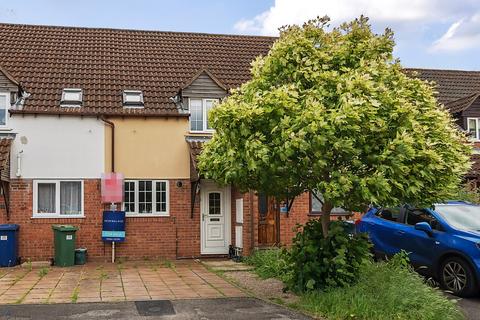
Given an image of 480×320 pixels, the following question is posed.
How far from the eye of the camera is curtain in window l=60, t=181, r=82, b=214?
1602 cm

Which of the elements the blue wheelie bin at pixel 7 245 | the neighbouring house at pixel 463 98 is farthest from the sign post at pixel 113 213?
the neighbouring house at pixel 463 98

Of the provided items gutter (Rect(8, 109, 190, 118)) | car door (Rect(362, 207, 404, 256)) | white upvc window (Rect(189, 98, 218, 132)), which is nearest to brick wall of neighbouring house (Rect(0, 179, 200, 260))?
white upvc window (Rect(189, 98, 218, 132))

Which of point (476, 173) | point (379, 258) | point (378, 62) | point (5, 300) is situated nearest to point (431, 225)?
point (379, 258)

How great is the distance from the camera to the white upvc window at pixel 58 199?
1580cm

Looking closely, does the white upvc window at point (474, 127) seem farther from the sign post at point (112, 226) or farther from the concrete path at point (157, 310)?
the concrete path at point (157, 310)

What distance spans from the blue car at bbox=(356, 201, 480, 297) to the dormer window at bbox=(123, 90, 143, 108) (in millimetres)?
7898

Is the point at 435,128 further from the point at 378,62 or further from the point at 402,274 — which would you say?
the point at 402,274

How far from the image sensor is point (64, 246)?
1489cm

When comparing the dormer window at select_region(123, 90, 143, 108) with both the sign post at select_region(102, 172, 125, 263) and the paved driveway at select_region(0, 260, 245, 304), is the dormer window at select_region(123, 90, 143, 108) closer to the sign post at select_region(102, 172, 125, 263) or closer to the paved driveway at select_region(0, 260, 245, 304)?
the sign post at select_region(102, 172, 125, 263)

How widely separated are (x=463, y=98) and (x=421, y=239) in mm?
12780

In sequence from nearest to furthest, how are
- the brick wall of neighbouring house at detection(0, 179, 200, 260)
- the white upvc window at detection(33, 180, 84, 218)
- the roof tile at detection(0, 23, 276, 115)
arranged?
the brick wall of neighbouring house at detection(0, 179, 200, 260)
the white upvc window at detection(33, 180, 84, 218)
the roof tile at detection(0, 23, 276, 115)

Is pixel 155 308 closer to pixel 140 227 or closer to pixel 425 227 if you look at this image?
pixel 425 227

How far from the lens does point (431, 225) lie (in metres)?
11.4

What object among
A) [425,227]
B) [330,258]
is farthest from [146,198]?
[425,227]
